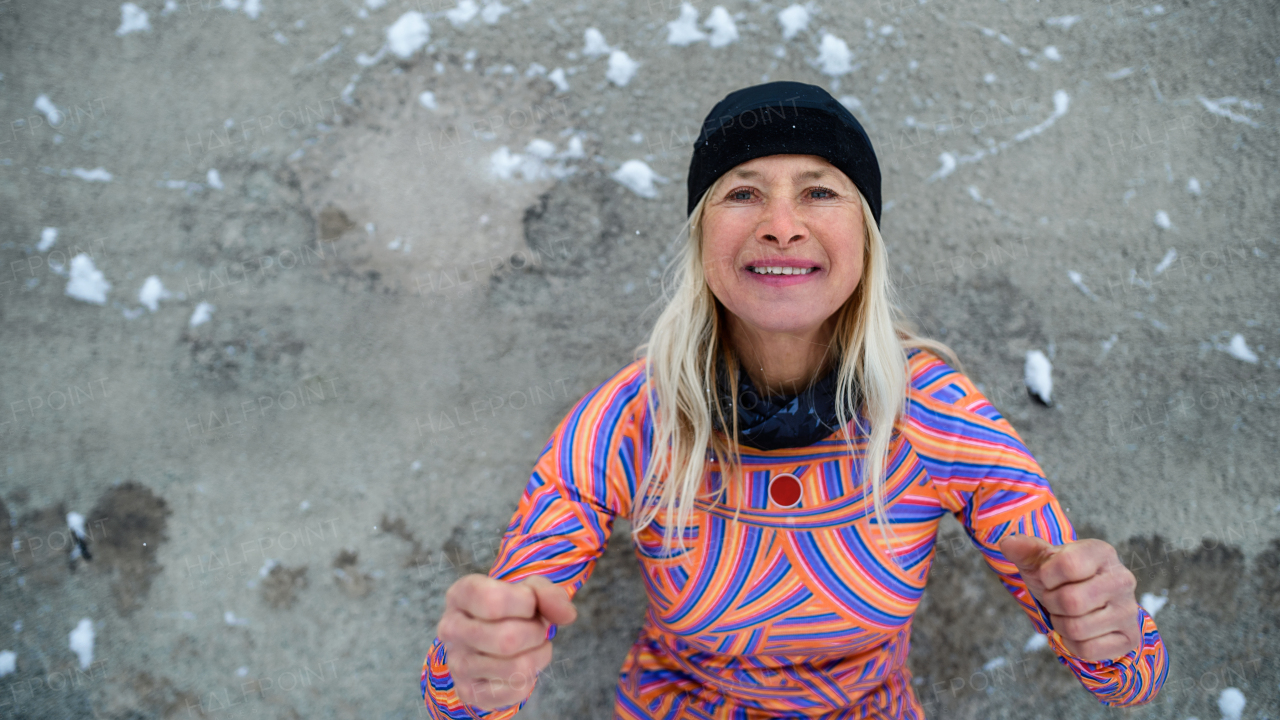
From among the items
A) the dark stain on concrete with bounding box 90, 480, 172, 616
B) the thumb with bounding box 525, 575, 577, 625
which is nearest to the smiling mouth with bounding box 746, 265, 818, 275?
the thumb with bounding box 525, 575, 577, 625

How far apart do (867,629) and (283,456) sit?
1.68m

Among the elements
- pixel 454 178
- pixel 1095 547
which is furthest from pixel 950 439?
pixel 454 178

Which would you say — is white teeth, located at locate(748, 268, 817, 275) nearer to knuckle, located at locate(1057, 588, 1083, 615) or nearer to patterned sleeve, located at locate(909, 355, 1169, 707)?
patterned sleeve, located at locate(909, 355, 1169, 707)

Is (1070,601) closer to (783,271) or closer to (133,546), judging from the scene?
(783,271)

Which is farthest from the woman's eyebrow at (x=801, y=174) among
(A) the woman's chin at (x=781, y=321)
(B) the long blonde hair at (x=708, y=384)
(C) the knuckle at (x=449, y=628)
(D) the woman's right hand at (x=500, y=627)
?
(C) the knuckle at (x=449, y=628)

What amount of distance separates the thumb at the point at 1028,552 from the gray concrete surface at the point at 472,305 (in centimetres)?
97

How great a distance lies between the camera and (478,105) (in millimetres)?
1972

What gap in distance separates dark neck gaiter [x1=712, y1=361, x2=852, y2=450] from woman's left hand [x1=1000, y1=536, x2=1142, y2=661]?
0.39 metres

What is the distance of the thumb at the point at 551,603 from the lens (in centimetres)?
101

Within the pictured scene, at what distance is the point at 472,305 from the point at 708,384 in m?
0.89

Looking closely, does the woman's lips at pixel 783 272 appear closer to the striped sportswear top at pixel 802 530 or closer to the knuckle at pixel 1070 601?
the striped sportswear top at pixel 802 530

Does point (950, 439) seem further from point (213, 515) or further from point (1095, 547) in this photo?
point (213, 515)

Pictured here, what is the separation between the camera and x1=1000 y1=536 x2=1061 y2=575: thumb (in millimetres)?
1082

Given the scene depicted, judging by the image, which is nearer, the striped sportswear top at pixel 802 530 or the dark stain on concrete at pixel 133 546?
the striped sportswear top at pixel 802 530
